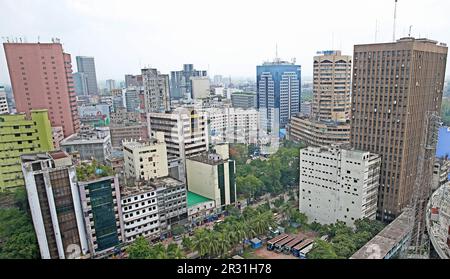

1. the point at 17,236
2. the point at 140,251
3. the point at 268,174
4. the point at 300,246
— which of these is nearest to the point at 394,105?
the point at 300,246

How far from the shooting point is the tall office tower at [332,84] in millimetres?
11875

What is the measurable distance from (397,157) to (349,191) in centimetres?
113

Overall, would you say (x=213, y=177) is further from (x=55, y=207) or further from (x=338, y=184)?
(x=55, y=207)

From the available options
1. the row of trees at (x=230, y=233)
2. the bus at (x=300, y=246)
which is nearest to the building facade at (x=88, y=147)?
the row of trees at (x=230, y=233)

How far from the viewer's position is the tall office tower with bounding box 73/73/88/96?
1224 cm

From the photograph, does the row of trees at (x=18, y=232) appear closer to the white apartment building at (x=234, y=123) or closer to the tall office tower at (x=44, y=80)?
the tall office tower at (x=44, y=80)

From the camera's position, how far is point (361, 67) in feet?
20.3

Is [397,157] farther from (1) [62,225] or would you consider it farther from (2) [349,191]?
(1) [62,225]

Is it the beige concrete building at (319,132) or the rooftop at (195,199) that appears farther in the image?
the beige concrete building at (319,132)

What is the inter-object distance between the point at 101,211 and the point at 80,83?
33.1ft

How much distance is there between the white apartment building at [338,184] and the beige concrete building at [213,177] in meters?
1.55

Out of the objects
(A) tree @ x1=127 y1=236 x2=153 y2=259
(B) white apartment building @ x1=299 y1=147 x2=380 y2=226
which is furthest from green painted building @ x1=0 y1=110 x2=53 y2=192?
(B) white apartment building @ x1=299 y1=147 x2=380 y2=226
